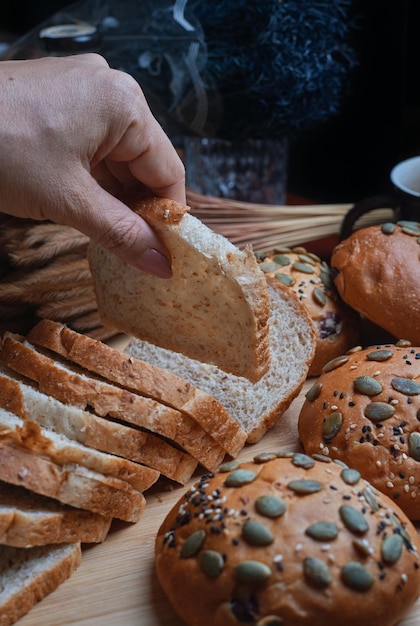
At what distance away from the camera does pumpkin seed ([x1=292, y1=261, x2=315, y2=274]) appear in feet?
9.58

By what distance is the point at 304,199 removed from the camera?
4609mm

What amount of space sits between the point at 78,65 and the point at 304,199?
2.74m

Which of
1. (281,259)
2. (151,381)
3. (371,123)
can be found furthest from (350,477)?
(371,123)

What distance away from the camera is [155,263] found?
222 cm

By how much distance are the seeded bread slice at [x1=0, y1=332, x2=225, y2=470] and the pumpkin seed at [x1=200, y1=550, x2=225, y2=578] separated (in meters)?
0.55

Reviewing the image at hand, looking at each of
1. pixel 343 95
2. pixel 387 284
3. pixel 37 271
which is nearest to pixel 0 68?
pixel 37 271

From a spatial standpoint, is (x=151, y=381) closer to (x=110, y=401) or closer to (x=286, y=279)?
(x=110, y=401)

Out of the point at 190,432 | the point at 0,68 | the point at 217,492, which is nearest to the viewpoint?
the point at 217,492

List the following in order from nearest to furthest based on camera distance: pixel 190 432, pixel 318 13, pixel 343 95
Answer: pixel 190 432 → pixel 318 13 → pixel 343 95

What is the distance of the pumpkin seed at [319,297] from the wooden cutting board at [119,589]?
1.01m

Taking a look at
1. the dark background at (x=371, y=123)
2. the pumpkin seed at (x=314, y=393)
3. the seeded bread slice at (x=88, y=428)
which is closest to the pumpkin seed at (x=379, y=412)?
the pumpkin seed at (x=314, y=393)

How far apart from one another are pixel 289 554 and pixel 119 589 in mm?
567

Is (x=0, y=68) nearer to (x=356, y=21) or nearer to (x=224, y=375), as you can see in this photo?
(x=224, y=375)

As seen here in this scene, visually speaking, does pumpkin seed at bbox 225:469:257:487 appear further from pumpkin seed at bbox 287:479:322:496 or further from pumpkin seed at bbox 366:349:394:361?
pumpkin seed at bbox 366:349:394:361
